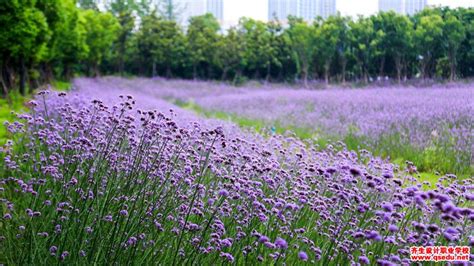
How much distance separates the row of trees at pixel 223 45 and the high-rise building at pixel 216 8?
0.64 m

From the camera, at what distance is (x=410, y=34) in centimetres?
667

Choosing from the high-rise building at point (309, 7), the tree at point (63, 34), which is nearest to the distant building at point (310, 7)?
the high-rise building at point (309, 7)

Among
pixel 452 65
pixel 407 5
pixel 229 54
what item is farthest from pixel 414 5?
pixel 229 54

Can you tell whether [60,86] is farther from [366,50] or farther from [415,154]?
[415,154]

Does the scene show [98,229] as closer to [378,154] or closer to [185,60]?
[378,154]

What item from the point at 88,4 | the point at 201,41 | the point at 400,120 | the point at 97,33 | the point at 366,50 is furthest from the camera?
the point at 88,4

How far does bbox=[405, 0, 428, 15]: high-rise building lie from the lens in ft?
19.5

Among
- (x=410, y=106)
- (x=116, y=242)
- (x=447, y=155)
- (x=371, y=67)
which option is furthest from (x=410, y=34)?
(x=116, y=242)

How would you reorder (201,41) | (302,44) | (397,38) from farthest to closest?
1. (201,41)
2. (302,44)
3. (397,38)

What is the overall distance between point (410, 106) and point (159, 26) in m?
30.3

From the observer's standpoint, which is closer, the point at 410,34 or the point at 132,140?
the point at 132,140

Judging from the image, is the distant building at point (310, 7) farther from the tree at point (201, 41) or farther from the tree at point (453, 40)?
the tree at point (201, 41)

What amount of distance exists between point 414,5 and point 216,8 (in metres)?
32.3

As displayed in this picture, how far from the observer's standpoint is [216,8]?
37094mm
